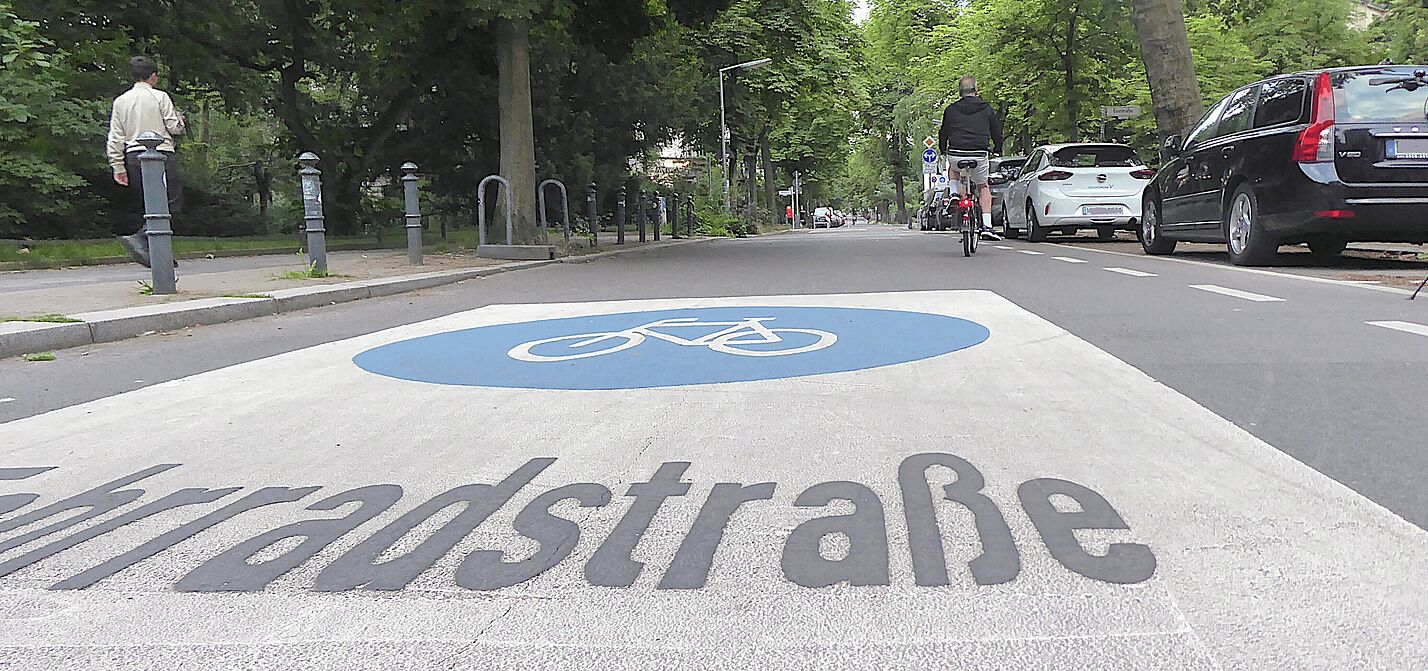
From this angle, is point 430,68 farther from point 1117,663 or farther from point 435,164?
point 1117,663

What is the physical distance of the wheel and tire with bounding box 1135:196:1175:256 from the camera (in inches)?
511

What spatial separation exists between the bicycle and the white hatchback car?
4478mm

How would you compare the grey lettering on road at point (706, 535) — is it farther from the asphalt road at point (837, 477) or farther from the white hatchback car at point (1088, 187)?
the white hatchback car at point (1088, 187)

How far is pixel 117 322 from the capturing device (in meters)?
7.05

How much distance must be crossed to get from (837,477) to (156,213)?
789 cm

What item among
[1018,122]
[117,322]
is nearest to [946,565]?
[117,322]

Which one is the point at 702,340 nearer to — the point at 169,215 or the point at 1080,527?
the point at 1080,527

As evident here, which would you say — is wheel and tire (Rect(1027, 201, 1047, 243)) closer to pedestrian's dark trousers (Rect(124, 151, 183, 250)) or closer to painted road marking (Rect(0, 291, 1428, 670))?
pedestrian's dark trousers (Rect(124, 151, 183, 250))

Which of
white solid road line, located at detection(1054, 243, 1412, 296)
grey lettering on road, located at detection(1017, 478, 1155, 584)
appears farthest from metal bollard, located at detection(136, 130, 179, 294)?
white solid road line, located at detection(1054, 243, 1412, 296)

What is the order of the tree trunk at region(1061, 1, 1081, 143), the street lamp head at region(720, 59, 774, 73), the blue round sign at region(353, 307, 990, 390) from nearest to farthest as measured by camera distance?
the blue round sign at region(353, 307, 990, 390) < the tree trunk at region(1061, 1, 1081, 143) < the street lamp head at region(720, 59, 774, 73)

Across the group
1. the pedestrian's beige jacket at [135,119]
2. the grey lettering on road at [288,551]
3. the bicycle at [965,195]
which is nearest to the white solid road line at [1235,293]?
the bicycle at [965,195]

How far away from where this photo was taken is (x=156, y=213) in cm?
885

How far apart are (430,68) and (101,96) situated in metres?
7.00

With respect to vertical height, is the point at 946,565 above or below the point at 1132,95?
below
